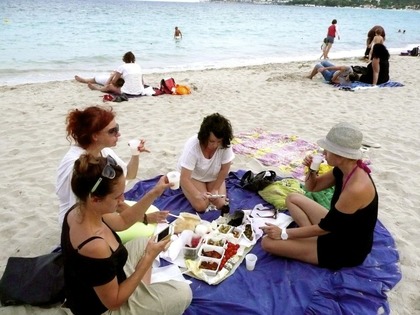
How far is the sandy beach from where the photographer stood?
3.82 m

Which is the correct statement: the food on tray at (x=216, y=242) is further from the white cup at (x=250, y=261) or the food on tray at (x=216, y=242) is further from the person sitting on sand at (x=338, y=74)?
the person sitting on sand at (x=338, y=74)

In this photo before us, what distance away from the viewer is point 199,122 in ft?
23.3

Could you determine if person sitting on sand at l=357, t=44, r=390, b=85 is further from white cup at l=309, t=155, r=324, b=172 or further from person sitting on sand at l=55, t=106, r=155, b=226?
person sitting on sand at l=55, t=106, r=155, b=226

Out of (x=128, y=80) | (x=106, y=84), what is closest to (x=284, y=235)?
(x=128, y=80)

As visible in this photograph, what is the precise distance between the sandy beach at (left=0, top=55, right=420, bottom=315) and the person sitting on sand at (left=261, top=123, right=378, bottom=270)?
0.56 meters

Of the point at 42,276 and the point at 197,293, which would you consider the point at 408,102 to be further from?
the point at 42,276

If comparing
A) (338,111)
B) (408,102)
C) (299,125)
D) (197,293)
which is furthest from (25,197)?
(408,102)

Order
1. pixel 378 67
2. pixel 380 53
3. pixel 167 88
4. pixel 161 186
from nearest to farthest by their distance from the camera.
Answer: pixel 161 186 < pixel 167 88 < pixel 380 53 < pixel 378 67

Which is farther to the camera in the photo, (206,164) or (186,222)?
(206,164)

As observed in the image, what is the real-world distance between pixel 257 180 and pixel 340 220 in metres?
1.61

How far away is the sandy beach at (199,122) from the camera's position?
12.5ft

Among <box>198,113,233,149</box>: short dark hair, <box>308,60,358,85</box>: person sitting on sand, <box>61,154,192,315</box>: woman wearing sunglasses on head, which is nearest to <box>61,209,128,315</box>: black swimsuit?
<box>61,154,192,315</box>: woman wearing sunglasses on head

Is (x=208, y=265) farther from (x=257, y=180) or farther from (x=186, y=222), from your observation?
(x=257, y=180)

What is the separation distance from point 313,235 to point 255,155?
260 cm
